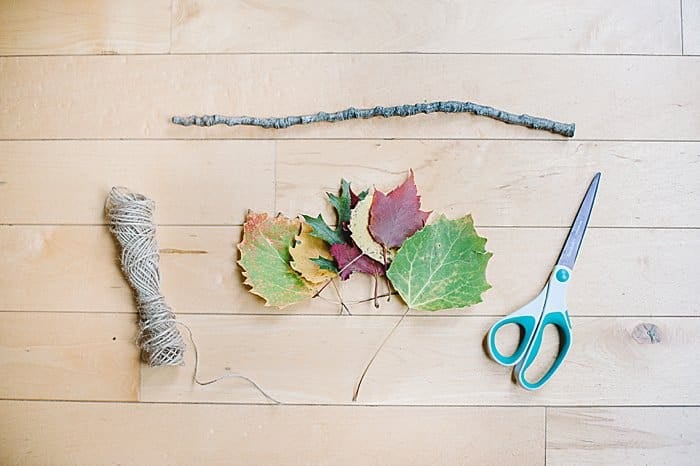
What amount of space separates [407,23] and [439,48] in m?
0.06

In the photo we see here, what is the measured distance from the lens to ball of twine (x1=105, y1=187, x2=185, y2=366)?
781 millimetres

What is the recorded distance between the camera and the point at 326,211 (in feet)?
2.68

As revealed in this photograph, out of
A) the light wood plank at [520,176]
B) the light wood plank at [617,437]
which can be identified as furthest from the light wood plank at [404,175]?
the light wood plank at [617,437]

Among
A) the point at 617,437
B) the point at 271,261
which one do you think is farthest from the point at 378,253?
the point at 617,437

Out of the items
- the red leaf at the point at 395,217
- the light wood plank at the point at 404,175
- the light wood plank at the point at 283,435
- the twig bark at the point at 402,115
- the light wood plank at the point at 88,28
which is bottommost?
the light wood plank at the point at 283,435

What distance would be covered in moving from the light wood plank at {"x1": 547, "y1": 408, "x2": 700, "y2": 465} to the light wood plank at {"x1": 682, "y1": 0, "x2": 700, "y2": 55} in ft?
1.68

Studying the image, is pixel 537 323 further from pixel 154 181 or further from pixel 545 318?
pixel 154 181

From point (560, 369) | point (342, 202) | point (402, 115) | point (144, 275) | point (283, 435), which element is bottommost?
point (283, 435)

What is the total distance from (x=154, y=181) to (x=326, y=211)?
247 mm

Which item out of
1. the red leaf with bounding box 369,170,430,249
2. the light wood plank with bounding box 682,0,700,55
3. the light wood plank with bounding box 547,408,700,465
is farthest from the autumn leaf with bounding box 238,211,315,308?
the light wood plank with bounding box 682,0,700,55

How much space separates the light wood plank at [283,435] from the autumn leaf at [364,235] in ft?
0.71

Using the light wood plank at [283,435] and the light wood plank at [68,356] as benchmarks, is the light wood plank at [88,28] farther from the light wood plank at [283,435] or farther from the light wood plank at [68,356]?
the light wood plank at [283,435]

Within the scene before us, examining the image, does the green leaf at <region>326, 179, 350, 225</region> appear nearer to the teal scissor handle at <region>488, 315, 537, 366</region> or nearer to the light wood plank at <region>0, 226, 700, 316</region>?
the light wood plank at <region>0, 226, 700, 316</region>

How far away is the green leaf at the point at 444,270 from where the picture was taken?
2.54ft
